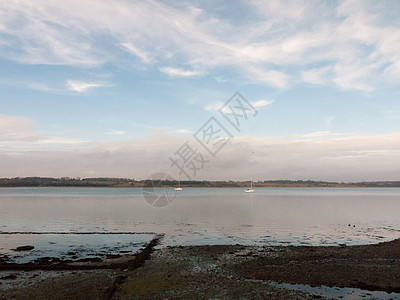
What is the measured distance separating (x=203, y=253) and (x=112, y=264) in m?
6.08

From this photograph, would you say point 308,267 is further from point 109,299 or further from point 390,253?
point 109,299

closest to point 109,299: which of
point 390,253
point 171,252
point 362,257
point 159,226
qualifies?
point 171,252

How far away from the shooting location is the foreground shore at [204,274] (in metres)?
13.4

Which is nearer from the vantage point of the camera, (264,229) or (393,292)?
(393,292)

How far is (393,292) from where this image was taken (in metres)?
13.5

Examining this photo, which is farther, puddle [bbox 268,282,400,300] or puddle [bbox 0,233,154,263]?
puddle [bbox 0,233,154,263]

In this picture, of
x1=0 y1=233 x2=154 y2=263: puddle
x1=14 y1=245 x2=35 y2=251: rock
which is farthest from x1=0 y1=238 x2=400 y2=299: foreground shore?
x1=14 y1=245 x2=35 y2=251: rock

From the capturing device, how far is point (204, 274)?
53.7 ft

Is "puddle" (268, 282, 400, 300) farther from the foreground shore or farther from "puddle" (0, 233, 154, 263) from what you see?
"puddle" (0, 233, 154, 263)

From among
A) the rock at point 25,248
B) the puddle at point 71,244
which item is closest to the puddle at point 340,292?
the puddle at point 71,244

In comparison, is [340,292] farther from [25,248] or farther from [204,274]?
[25,248]

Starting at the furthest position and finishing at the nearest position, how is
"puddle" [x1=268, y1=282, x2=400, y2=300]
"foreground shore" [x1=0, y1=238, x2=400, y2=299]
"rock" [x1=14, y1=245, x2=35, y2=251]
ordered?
"rock" [x1=14, y1=245, x2=35, y2=251] → "foreground shore" [x1=0, y1=238, x2=400, y2=299] → "puddle" [x1=268, y1=282, x2=400, y2=300]

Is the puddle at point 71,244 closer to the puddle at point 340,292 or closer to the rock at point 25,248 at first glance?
the rock at point 25,248

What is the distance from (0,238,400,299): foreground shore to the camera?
1344cm
